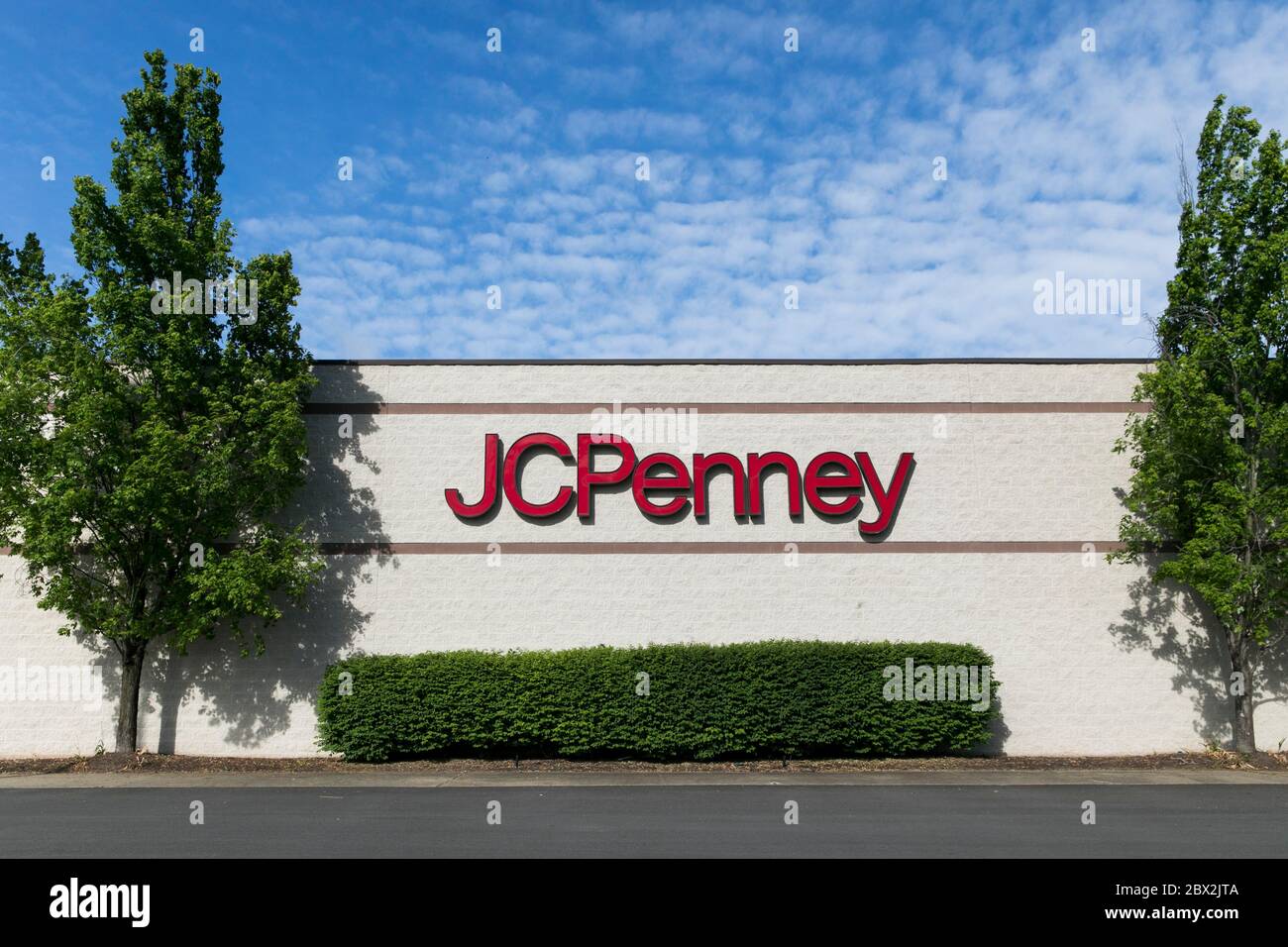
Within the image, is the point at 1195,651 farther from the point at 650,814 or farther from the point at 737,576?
the point at 650,814

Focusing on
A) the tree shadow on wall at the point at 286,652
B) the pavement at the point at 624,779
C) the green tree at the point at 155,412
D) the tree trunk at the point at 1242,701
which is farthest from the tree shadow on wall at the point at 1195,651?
the green tree at the point at 155,412

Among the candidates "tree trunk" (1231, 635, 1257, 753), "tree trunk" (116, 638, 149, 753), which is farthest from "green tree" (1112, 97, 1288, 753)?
"tree trunk" (116, 638, 149, 753)

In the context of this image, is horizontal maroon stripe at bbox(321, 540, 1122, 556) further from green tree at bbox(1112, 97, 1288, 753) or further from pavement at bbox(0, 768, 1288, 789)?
→ pavement at bbox(0, 768, 1288, 789)

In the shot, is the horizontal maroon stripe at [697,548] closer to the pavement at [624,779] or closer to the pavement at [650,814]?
the pavement at [624,779]

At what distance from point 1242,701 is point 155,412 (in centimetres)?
2027

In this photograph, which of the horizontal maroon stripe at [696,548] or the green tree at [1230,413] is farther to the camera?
the horizontal maroon stripe at [696,548]

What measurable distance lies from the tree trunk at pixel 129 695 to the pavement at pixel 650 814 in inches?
57.5

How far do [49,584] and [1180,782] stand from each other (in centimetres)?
1891

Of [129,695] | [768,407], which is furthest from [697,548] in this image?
[129,695]

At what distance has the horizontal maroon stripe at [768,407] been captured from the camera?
62.1 ft

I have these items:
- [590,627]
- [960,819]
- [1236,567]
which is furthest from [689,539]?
[1236,567]

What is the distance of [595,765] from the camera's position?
1666cm

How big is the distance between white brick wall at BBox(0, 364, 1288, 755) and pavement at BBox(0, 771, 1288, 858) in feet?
6.85

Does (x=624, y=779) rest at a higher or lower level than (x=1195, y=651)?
lower
